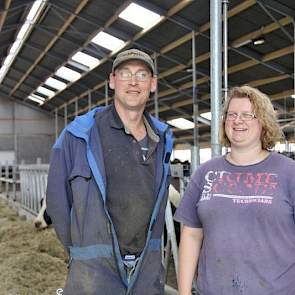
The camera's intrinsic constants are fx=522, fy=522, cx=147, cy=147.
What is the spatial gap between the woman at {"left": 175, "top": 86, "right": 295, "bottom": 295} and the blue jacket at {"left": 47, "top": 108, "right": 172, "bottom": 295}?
0.23m

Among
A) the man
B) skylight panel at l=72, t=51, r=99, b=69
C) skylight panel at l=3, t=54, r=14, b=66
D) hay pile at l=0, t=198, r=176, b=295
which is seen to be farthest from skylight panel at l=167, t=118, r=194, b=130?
the man

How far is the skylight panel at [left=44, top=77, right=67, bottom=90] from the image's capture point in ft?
67.4

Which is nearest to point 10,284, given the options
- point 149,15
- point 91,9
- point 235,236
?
point 235,236

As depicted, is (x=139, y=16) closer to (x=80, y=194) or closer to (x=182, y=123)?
(x=182, y=123)

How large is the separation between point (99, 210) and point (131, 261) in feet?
0.83

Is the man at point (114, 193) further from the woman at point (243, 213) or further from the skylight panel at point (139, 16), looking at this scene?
the skylight panel at point (139, 16)

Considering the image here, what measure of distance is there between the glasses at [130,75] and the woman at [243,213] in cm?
41

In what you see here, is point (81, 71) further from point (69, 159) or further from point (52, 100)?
point (69, 159)

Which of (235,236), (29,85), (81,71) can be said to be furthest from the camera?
(29,85)

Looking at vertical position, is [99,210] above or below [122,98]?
below

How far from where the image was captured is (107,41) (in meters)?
13.4

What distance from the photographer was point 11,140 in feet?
84.8

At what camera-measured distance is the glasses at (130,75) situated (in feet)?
7.16

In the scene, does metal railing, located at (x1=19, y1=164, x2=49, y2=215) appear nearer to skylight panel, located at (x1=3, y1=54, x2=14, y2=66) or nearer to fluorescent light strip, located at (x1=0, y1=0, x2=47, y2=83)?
fluorescent light strip, located at (x1=0, y1=0, x2=47, y2=83)
